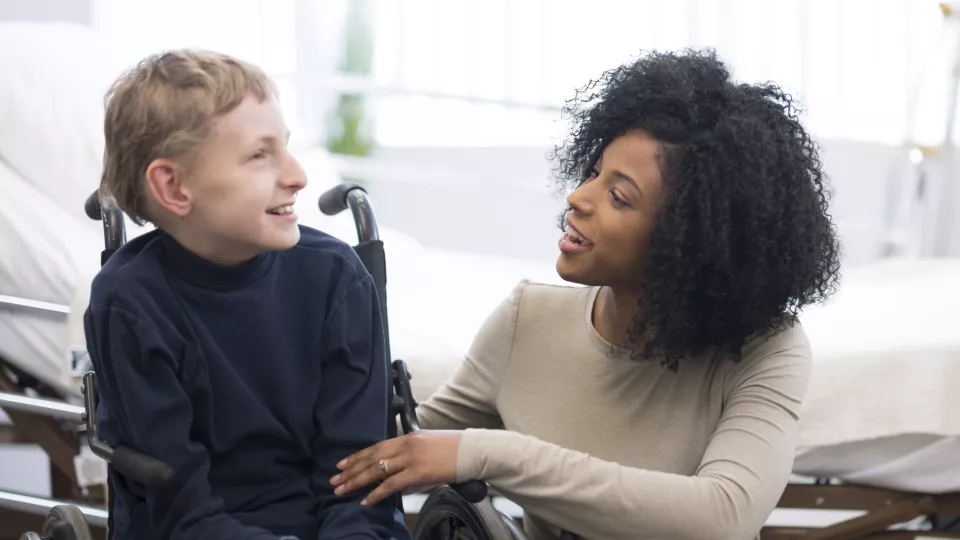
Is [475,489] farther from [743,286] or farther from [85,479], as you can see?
[85,479]

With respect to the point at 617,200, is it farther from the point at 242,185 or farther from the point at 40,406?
the point at 40,406

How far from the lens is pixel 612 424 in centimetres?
141

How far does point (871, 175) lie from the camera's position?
3266 millimetres

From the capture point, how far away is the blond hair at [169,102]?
1.19 meters

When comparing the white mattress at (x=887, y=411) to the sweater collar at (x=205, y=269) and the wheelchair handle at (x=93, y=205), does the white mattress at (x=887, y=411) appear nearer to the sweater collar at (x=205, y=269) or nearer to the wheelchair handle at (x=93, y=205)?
the sweater collar at (x=205, y=269)

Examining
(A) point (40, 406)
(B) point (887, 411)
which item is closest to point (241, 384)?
(A) point (40, 406)

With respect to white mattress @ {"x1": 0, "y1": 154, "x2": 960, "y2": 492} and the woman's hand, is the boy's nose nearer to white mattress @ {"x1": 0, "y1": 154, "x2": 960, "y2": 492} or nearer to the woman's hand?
the woman's hand

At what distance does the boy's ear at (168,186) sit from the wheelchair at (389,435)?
0.24 m

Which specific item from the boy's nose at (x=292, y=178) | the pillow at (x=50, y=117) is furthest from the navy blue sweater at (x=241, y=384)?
the pillow at (x=50, y=117)

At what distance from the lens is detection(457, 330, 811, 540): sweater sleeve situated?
48.4 inches

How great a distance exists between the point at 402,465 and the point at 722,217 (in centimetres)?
44

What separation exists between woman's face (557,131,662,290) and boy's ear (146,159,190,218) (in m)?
0.42

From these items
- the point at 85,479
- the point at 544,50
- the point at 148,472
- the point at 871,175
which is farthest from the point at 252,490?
the point at 871,175

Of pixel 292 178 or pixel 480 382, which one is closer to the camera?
pixel 292 178
